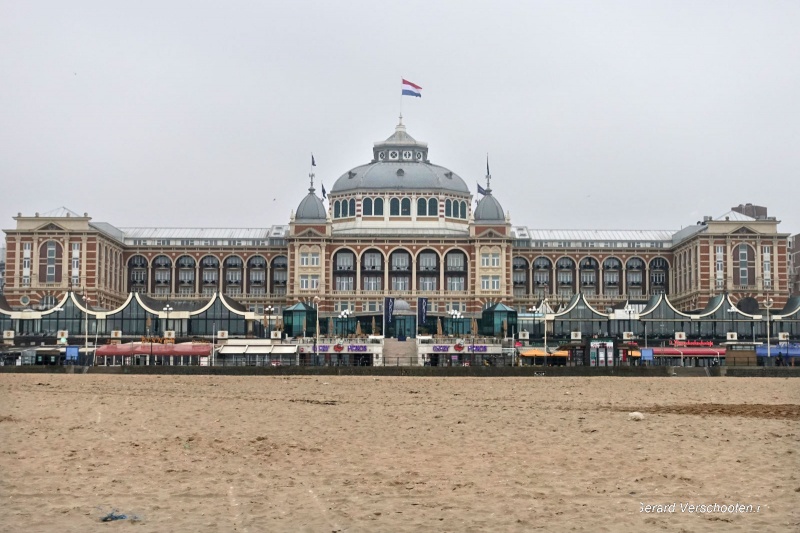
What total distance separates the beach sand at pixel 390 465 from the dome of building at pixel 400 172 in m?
121

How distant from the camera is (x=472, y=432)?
39.8 m

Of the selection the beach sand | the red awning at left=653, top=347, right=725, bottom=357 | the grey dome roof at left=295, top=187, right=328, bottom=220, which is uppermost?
A: the grey dome roof at left=295, top=187, right=328, bottom=220

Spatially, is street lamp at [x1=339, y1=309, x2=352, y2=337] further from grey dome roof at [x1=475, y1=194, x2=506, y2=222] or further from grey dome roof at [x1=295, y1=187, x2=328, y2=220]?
grey dome roof at [x1=475, y1=194, x2=506, y2=222]

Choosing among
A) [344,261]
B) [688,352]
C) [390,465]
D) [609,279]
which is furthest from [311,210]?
[390,465]

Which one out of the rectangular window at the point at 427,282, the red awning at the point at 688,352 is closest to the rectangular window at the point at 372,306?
the rectangular window at the point at 427,282

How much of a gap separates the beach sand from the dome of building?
12070cm

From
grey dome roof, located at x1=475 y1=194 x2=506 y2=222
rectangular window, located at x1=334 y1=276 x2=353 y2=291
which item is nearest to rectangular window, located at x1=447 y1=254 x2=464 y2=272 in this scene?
grey dome roof, located at x1=475 y1=194 x2=506 y2=222

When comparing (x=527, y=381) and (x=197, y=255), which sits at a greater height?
(x=197, y=255)

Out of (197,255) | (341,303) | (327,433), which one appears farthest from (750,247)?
(327,433)

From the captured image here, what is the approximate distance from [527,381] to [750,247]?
302 ft

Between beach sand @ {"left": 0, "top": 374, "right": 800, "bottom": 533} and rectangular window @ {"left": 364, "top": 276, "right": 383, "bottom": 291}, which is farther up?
rectangular window @ {"left": 364, "top": 276, "right": 383, "bottom": 291}

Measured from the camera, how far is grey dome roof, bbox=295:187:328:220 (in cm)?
16888

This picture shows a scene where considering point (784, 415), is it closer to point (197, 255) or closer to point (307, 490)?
point (307, 490)

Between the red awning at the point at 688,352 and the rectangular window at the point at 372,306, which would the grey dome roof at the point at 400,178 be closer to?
the rectangular window at the point at 372,306
